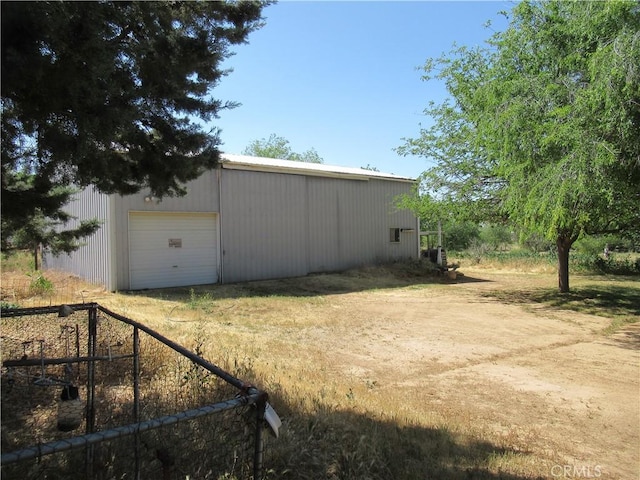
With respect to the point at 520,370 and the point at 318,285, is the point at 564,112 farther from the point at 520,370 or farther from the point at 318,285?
the point at 318,285

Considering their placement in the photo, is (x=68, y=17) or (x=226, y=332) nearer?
(x=68, y=17)

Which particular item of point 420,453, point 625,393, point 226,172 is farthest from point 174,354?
point 226,172

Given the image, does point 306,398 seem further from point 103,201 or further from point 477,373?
point 103,201

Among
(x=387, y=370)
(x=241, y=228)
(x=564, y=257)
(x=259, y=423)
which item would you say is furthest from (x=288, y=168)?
(x=259, y=423)

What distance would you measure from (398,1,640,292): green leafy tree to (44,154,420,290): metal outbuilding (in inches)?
331

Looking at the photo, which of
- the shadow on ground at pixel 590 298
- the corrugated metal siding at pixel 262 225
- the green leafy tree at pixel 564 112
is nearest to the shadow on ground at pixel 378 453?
the green leafy tree at pixel 564 112

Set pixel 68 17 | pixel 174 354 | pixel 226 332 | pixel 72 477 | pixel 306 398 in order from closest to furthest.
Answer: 1. pixel 72 477
2. pixel 68 17
3. pixel 306 398
4. pixel 174 354
5. pixel 226 332

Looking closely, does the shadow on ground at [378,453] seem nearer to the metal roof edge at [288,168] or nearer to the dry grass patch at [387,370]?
the dry grass patch at [387,370]

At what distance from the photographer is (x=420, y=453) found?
3861 millimetres

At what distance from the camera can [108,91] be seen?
157 inches

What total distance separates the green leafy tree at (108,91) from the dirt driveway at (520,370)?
4.09m

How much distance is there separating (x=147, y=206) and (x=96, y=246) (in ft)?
7.60

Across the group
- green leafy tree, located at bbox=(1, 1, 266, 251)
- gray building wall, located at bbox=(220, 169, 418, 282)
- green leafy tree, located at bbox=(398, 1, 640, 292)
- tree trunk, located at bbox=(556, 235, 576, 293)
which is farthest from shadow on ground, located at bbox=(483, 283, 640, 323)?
green leafy tree, located at bbox=(1, 1, 266, 251)

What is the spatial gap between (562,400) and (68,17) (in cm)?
657
